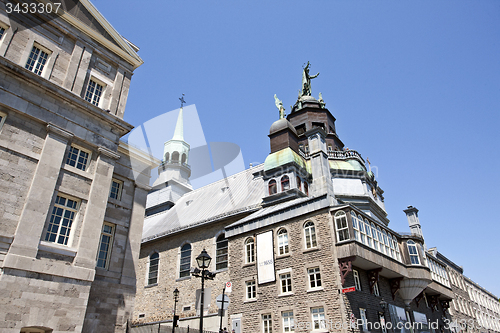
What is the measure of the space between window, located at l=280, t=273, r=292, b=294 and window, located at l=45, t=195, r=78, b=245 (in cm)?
1255

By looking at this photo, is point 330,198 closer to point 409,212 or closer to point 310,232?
point 310,232

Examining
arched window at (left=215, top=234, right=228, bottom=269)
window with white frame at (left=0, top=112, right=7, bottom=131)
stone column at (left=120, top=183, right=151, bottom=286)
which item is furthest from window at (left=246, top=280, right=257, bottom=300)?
window with white frame at (left=0, top=112, right=7, bottom=131)

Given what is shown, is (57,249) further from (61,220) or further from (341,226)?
(341,226)

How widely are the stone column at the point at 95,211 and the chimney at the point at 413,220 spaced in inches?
1246

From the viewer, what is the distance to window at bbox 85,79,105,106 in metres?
17.7

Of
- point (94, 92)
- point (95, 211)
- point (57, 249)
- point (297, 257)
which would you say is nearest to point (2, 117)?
point (94, 92)

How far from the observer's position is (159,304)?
29516 millimetres

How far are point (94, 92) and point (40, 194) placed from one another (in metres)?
6.55

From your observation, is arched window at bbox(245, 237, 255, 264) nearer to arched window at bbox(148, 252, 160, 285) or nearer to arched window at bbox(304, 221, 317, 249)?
arched window at bbox(304, 221, 317, 249)

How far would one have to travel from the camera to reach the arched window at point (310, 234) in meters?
20.9

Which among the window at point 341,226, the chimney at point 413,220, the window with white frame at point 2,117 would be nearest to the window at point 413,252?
the window at point 341,226

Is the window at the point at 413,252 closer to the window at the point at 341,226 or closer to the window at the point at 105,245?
the window at the point at 341,226

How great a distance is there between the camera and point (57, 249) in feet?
45.3

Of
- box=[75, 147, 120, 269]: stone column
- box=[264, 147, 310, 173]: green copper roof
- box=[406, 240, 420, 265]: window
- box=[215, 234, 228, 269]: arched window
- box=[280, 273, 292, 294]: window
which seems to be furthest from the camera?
box=[264, 147, 310, 173]: green copper roof
